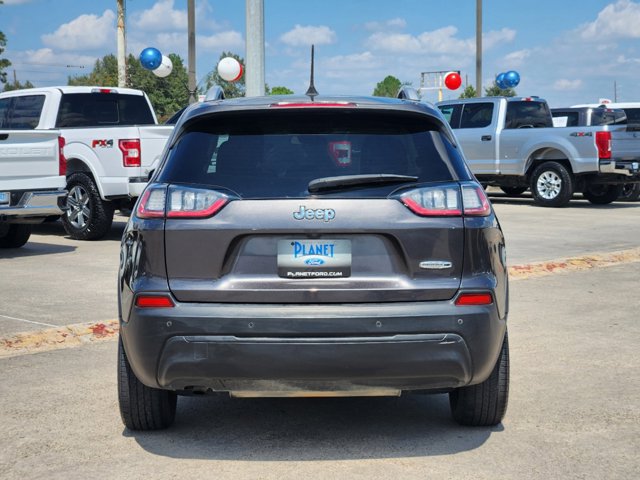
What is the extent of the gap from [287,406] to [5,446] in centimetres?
147

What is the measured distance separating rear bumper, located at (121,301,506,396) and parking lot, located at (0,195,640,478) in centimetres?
38

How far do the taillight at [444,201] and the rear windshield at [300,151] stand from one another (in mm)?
76

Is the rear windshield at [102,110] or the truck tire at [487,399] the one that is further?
the rear windshield at [102,110]

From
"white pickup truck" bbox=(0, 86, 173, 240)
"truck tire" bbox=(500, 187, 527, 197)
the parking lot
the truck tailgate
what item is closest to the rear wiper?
the parking lot

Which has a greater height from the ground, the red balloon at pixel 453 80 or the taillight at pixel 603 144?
the red balloon at pixel 453 80

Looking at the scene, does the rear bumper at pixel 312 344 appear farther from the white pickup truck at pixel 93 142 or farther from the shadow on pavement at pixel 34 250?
the white pickup truck at pixel 93 142

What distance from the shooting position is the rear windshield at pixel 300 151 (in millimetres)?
4387

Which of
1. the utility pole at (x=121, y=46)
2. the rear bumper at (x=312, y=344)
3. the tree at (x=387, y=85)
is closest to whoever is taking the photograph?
the rear bumper at (x=312, y=344)

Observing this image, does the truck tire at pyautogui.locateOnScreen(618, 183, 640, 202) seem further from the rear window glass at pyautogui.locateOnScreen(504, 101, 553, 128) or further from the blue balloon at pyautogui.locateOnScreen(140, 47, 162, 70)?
the blue balloon at pyautogui.locateOnScreen(140, 47, 162, 70)

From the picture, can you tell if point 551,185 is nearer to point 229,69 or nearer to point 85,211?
point 229,69

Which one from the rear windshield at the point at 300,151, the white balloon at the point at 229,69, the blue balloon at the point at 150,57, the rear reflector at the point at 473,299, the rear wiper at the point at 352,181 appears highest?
the blue balloon at the point at 150,57

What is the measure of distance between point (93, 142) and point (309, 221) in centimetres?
1011

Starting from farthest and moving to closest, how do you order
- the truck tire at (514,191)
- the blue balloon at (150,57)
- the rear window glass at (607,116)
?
the blue balloon at (150,57), the truck tire at (514,191), the rear window glass at (607,116)

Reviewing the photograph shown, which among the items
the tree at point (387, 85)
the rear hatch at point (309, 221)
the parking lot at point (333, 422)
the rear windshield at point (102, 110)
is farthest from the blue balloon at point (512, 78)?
the tree at point (387, 85)
